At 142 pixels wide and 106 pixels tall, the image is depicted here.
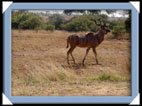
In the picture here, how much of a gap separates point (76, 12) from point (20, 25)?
1697 millimetres

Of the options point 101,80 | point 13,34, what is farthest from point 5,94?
point 101,80

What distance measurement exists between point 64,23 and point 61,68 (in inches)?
52.3

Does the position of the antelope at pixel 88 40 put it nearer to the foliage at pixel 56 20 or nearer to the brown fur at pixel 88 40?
the brown fur at pixel 88 40

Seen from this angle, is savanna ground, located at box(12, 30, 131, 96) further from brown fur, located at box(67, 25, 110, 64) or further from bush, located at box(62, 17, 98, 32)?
bush, located at box(62, 17, 98, 32)

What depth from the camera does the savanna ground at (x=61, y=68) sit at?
14.7m

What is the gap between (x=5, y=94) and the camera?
569 inches

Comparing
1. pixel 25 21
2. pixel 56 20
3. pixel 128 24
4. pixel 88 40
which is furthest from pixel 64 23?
pixel 128 24

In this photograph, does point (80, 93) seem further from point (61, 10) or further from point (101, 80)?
point (61, 10)

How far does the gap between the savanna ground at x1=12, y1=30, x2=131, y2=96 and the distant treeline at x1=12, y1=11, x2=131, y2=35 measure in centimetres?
19

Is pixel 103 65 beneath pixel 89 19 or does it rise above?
beneath

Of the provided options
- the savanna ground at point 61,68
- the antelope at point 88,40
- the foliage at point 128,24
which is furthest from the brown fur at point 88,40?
the foliage at point 128,24

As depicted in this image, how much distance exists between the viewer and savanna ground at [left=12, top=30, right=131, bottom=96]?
14.7m

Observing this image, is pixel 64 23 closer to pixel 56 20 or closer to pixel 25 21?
pixel 56 20

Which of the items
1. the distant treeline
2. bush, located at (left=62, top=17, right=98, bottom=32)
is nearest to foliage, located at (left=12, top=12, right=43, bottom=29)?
the distant treeline
